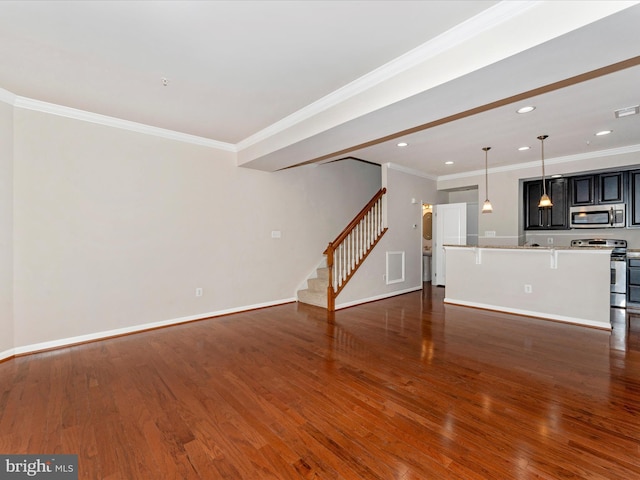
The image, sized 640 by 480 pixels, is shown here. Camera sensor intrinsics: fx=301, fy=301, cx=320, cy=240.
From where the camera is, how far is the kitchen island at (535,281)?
4.24m

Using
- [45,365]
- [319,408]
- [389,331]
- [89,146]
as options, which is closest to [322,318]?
[389,331]

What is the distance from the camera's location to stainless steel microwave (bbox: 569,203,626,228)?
5444mm

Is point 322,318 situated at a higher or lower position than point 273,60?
lower

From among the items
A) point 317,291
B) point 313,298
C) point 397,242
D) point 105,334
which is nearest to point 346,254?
point 317,291

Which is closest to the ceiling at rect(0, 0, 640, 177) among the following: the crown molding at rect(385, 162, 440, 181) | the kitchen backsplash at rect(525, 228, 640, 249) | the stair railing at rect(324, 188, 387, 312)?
the stair railing at rect(324, 188, 387, 312)

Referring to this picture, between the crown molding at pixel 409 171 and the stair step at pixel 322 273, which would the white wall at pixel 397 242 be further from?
the stair step at pixel 322 273

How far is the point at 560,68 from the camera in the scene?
215 cm

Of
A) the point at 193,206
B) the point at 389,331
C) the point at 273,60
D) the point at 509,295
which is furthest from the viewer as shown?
the point at 509,295

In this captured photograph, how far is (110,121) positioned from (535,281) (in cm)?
657

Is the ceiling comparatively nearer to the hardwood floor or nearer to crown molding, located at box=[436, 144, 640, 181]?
crown molding, located at box=[436, 144, 640, 181]

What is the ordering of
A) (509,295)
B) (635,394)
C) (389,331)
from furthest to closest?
(509,295) → (389,331) → (635,394)

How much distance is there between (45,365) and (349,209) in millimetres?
5645

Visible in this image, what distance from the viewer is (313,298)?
221 inches

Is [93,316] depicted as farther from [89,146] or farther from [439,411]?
[439,411]
